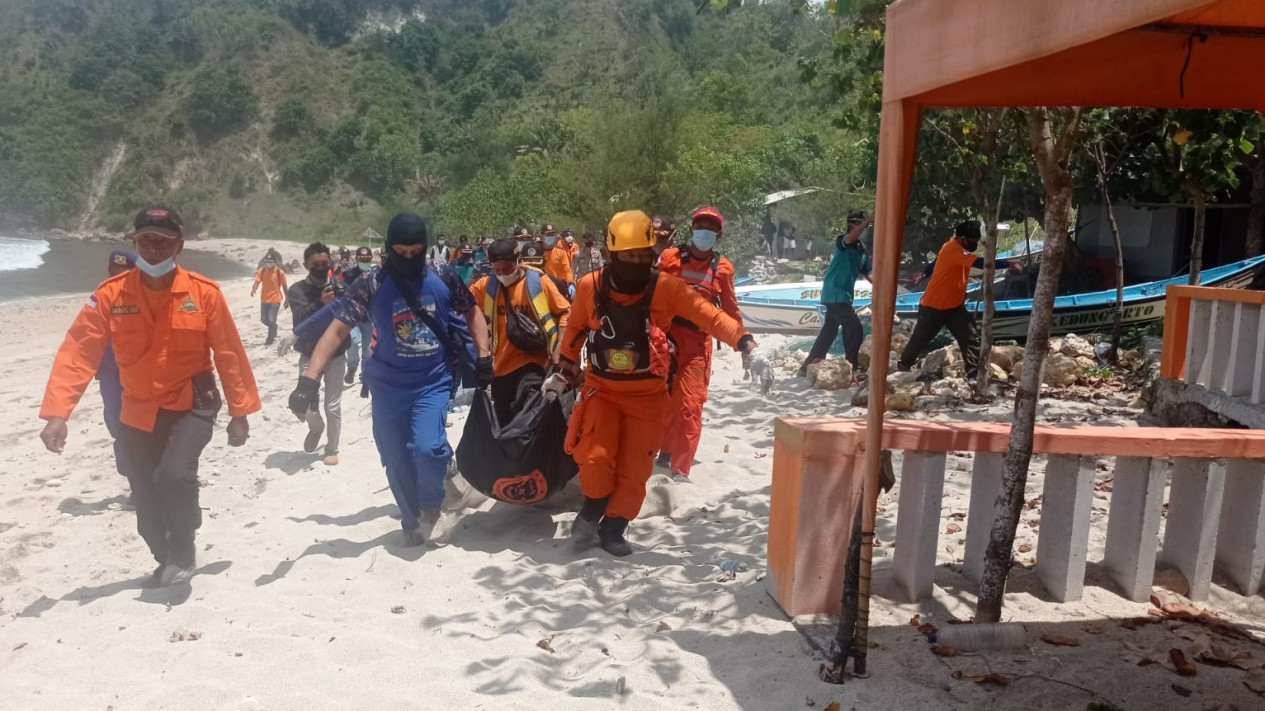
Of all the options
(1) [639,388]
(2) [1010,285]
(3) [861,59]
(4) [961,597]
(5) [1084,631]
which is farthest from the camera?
(2) [1010,285]

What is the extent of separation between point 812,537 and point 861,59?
5.20 m

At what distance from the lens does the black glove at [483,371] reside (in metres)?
5.30

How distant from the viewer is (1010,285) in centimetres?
1347

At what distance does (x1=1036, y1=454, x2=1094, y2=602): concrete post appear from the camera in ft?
12.7

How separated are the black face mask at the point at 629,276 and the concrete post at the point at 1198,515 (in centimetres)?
247

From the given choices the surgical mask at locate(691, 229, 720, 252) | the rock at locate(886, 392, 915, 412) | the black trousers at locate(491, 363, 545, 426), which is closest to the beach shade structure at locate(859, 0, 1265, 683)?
the black trousers at locate(491, 363, 545, 426)

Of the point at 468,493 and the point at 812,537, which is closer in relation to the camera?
the point at 812,537

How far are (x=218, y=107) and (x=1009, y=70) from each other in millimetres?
98144

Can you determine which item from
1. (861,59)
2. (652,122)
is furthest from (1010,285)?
(652,122)

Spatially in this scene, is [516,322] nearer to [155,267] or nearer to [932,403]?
[155,267]

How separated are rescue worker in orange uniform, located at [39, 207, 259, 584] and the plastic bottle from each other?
319 cm

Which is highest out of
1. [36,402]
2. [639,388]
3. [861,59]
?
[861,59]

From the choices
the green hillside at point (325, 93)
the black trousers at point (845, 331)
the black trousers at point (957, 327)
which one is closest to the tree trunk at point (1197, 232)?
the black trousers at point (957, 327)

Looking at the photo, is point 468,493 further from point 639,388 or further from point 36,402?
point 36,402
